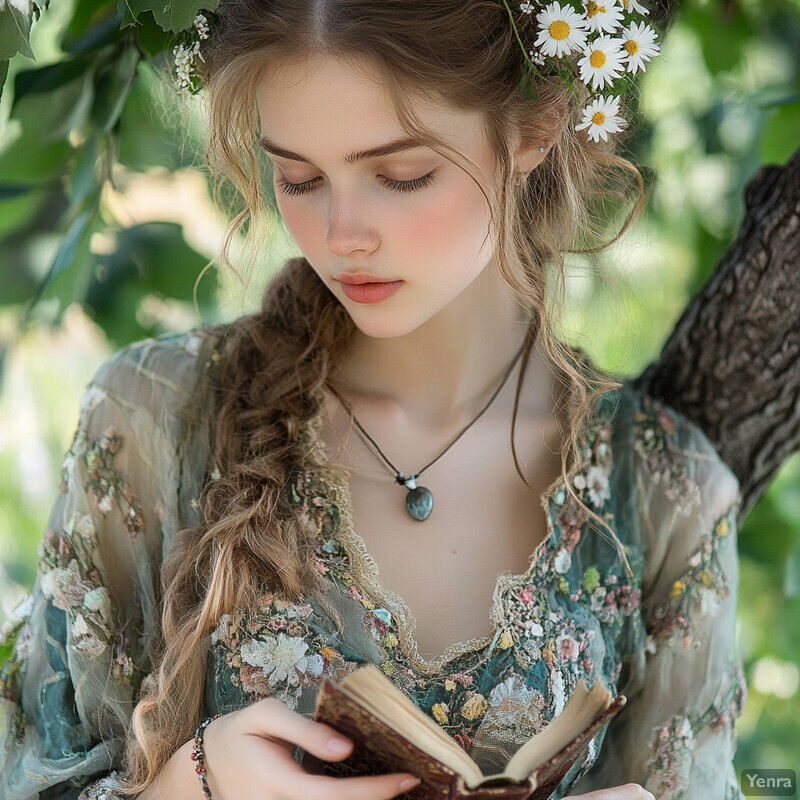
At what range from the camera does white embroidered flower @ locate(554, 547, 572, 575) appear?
1.41 m

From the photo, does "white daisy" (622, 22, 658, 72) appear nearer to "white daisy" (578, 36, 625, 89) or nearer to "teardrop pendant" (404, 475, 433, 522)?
"white daisy" (578, 36, 625, 89)

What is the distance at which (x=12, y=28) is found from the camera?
89cm

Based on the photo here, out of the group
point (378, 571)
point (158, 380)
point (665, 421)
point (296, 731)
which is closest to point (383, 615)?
point (378, 571)

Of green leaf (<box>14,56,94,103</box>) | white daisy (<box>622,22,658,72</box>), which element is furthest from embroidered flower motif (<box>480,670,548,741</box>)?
green leaf (<box>14,56,94,103</box>)

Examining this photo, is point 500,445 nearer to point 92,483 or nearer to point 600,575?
point 600,575

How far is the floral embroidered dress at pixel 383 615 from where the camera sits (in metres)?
1.27

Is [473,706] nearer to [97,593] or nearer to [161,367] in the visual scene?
[97,593]

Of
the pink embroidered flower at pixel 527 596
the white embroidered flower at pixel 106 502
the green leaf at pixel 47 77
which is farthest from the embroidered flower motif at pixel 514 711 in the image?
the green leaf at pixel 47 77

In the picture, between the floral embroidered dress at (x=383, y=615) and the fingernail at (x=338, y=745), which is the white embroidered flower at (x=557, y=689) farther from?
the fingernail at (x=338, y=745)

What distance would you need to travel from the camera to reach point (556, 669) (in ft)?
4.34

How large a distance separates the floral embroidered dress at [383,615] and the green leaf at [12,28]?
0.60 m

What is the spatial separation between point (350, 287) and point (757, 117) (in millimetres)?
1122

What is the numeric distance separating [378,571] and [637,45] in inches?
30.4

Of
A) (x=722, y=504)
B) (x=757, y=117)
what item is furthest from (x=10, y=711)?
(x=757, y=117)
